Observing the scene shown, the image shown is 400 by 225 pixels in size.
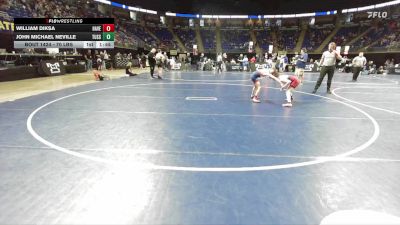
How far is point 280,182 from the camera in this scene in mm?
3184

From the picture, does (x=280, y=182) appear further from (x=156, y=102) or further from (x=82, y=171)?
(x=156, y=102)

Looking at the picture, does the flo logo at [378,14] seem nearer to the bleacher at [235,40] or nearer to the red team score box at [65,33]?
the bleacher at [235,40]

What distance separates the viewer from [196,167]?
358 cm

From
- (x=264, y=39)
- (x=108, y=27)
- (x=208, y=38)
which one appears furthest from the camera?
(x=208, y=38)

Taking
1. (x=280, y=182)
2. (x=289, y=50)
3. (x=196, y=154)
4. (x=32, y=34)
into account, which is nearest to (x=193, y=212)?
(x=280, y=182)

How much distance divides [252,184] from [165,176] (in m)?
1.01

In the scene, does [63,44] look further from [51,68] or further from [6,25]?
[6,25]

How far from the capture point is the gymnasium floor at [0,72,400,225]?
2.58 m

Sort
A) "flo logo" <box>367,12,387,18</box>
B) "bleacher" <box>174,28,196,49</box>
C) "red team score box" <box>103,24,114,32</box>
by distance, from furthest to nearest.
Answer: "bleacher" <box>174,28,196,49</box>, "flo logo" <box>367,12,387,18</box>, "red team score box" <box>103,24,114,32</box>

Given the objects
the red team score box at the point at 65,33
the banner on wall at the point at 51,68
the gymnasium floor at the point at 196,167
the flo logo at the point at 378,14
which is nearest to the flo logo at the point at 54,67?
the banner on wall at the point at 51,68

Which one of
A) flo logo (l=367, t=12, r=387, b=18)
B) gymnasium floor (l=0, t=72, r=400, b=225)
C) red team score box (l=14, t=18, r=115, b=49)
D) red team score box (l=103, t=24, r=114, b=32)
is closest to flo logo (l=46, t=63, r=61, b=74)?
red team score box (l=14, t=18, r=115, b=49)

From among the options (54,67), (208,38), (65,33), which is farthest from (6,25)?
(208,38)

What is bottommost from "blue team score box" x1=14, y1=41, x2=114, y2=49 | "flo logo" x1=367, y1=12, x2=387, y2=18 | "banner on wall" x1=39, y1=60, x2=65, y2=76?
"banner on wall" x1=39, y1=60, x2=65, y2=76

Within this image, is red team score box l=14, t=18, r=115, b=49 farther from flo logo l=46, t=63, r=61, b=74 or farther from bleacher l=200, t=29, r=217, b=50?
bleacher l=200, t=29, r=217, b=50
